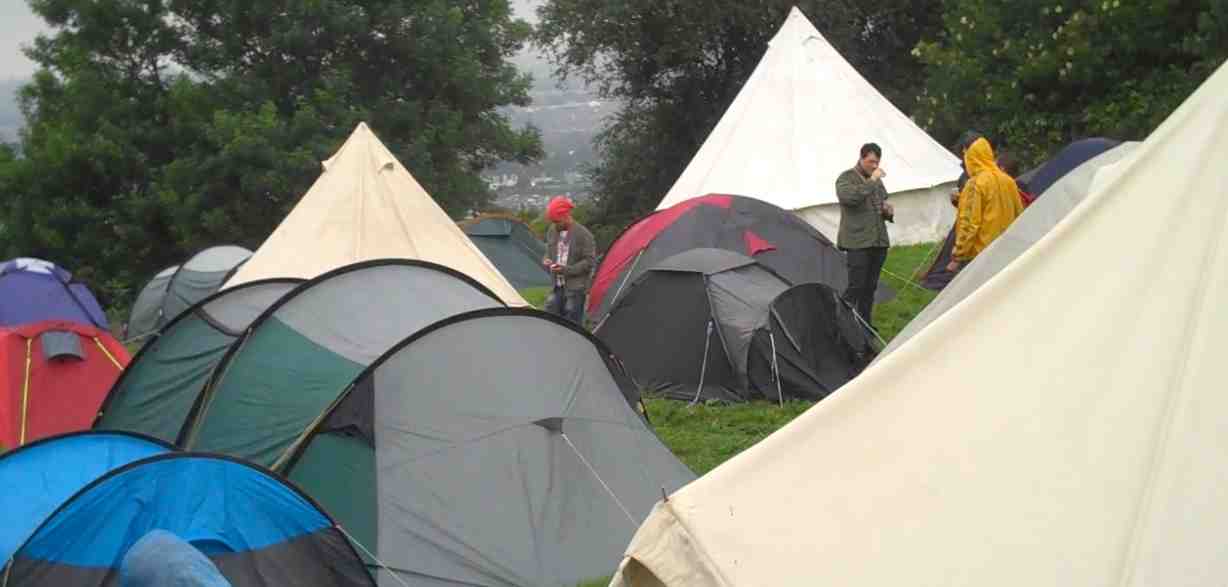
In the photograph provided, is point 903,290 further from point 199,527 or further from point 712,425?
point 199,527

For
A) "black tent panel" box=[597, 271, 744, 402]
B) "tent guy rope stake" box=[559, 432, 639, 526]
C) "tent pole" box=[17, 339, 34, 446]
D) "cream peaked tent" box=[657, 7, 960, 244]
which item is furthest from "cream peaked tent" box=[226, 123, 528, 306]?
"tent guy rope stake" box=[559, 432, 639, 526]

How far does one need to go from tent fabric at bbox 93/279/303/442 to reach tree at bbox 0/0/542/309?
1661cm

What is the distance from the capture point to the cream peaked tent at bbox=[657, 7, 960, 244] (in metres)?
16.8

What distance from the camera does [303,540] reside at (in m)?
6.23

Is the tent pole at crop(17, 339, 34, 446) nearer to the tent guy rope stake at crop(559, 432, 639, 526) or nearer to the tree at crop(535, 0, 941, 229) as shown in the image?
the tent guy rope stake at crop(559, 432, 639, 526)

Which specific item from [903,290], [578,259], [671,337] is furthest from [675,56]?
[671,337]

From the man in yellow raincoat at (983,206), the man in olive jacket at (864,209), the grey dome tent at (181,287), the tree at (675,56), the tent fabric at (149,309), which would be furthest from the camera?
the tree at (675,56)

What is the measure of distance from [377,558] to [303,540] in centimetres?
63

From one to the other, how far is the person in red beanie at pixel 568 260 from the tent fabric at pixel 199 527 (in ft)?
16.3

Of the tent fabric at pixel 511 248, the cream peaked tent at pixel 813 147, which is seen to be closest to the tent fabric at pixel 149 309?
the tent fabric at pixel 511 248

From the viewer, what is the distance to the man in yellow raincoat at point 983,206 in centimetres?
1059

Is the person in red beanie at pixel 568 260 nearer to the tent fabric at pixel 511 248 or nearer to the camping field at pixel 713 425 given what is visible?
the camping field at pixel 713 425

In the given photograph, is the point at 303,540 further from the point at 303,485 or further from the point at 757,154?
the point at 757,154

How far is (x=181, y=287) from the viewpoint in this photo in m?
17.4
